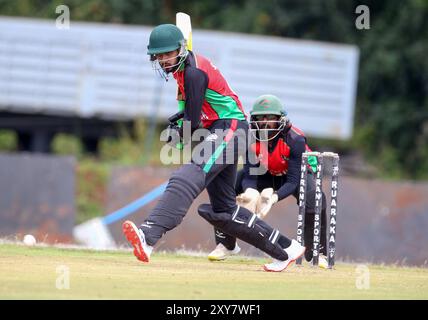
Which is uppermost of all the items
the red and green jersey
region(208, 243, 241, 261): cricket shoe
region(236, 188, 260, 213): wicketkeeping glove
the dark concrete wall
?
the red and green jersey

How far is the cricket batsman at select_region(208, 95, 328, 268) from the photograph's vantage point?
11.1 metres

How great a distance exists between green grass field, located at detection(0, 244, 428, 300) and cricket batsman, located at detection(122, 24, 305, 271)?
30cm

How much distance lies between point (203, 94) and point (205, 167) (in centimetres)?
62

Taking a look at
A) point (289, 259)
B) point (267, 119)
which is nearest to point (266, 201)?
point (267, 119)

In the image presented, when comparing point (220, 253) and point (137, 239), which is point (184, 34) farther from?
point (220, 253)

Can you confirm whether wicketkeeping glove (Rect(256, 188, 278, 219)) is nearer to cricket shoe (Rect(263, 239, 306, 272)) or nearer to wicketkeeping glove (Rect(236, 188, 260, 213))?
wicketkeeping glove (Rect(236, 188, 260, 213))

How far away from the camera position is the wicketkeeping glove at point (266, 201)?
10.9 metres

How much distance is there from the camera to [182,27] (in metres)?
9.77

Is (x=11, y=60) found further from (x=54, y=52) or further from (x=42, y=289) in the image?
(x=42, y=289)

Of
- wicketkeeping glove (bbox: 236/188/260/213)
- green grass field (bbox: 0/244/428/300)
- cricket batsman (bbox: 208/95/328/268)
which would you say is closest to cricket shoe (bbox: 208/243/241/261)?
cricket batsman (bbox: 208/95/328/268)

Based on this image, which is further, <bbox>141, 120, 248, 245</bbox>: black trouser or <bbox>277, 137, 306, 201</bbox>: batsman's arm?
<bbox>277, 137, 306, 201</bbox>: batsman's arm

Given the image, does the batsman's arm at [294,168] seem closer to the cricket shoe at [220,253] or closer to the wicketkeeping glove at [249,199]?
the wicketkeeping glove at [249,199]
